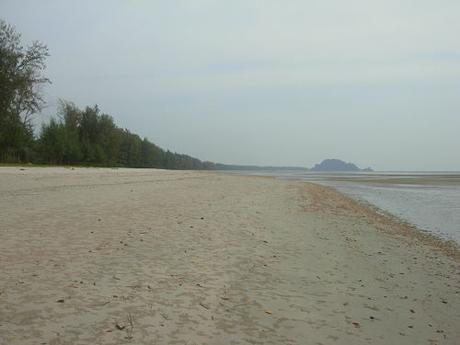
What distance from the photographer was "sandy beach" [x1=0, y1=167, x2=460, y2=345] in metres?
4.72

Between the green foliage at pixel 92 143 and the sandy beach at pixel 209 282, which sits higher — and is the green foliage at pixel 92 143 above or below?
above

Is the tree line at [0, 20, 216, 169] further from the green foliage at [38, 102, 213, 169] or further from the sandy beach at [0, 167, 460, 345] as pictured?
the sandy beach at [0, 167, 460, 345]

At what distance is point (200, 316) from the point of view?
5.09 metres

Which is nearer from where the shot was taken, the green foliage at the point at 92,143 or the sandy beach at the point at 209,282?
the sandy beach at the point at 209,282

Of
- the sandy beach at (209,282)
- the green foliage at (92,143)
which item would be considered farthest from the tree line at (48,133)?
the sandy beach at (209,282)

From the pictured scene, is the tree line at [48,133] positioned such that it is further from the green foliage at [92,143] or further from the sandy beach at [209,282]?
the sandy beach at [209,282]

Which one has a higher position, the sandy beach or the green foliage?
the green foliage

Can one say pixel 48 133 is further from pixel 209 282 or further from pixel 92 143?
pixel 209 282

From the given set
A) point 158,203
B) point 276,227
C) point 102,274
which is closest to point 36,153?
point 158,203

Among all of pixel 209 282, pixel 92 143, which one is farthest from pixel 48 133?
pixel 209 282

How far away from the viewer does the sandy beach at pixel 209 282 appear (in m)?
4.72

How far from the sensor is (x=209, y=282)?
21.1ft

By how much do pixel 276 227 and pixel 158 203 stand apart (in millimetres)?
4999

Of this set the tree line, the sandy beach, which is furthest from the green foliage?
the sandy beach
